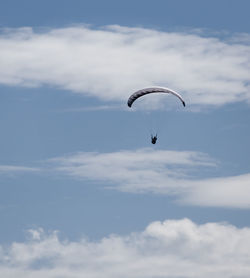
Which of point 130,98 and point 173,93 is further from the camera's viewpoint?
point 130,98

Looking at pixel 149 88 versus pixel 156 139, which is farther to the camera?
pixel 156 139

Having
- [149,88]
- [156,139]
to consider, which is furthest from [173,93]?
[156,139]

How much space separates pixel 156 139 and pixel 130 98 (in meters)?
9.50

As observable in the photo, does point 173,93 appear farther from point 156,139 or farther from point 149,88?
point 156,139

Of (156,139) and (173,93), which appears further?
(156,139)

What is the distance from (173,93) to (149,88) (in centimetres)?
514

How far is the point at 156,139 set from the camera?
119312 millimetres

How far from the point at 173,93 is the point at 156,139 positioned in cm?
1407

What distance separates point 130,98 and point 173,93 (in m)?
10.7

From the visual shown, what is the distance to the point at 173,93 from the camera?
107750 millimetres

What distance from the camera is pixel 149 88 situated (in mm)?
110938

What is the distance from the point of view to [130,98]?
11575cm
